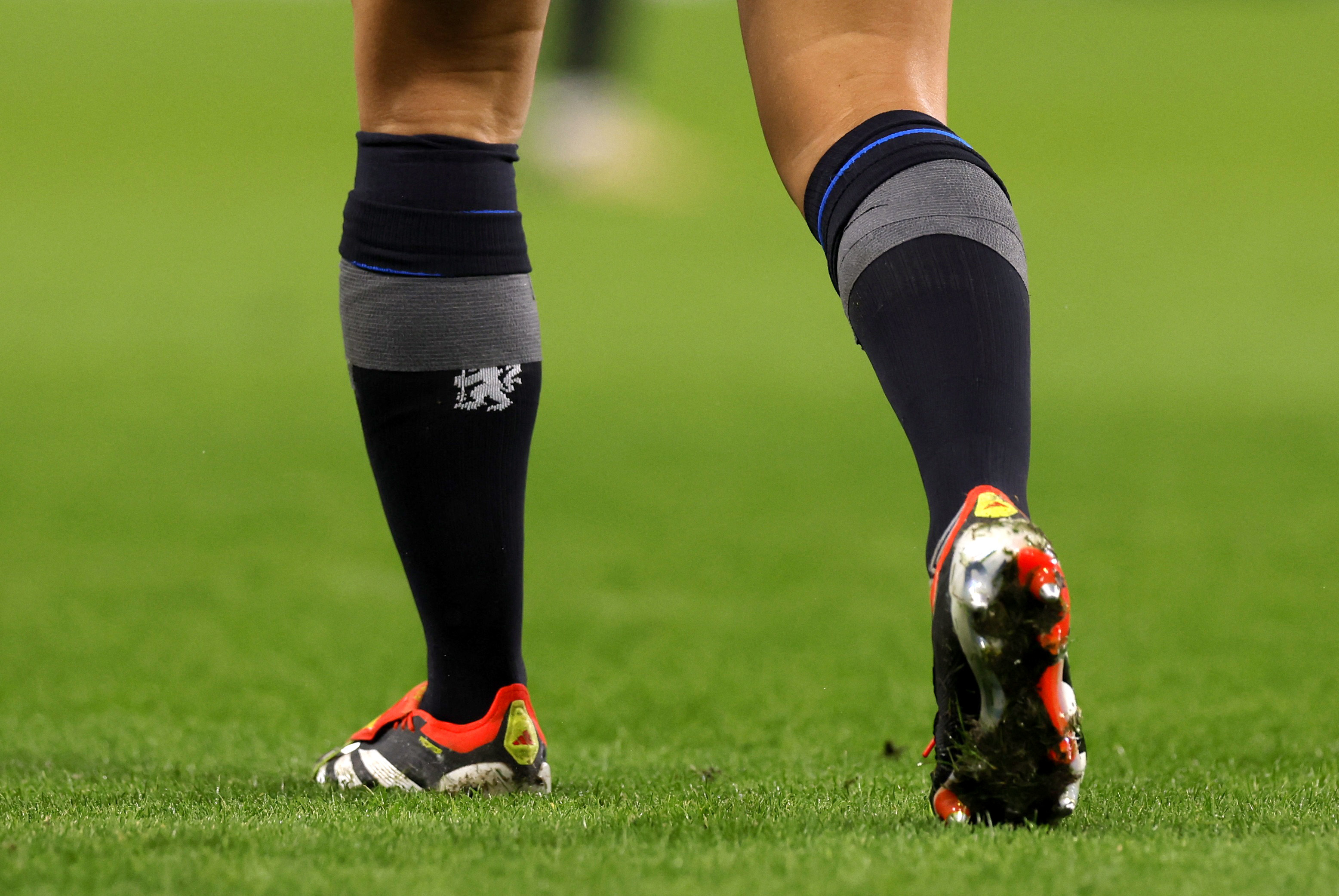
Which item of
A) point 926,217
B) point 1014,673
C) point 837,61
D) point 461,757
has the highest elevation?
point 837,61

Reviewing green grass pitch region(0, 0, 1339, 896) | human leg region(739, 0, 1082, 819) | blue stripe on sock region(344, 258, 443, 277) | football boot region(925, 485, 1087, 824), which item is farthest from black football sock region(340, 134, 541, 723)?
football boot region(925, 485, 1087, 824)

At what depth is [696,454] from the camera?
3.72m

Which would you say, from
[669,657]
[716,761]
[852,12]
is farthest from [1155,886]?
[669,657]

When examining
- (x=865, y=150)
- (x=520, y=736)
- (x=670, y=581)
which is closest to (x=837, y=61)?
(x=865, y=150)

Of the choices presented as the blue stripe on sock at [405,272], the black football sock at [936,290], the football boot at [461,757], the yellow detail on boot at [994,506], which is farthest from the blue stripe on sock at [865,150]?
the football boot at [461,757]

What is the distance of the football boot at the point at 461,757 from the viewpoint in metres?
1.17

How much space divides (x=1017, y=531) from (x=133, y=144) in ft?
50.2

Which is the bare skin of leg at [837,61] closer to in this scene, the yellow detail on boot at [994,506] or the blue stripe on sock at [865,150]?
the blue stripe on sock at [865,150]

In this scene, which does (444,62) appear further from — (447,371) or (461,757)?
(461,757)

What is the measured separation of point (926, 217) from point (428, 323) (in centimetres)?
41

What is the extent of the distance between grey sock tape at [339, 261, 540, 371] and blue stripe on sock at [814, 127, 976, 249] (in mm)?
293

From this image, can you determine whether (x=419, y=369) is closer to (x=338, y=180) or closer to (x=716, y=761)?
(x=716, y=761)

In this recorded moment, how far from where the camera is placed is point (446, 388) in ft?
3.87

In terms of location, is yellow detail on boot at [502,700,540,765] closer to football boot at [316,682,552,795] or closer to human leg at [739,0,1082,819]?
football boot at [316,682,552,795]
